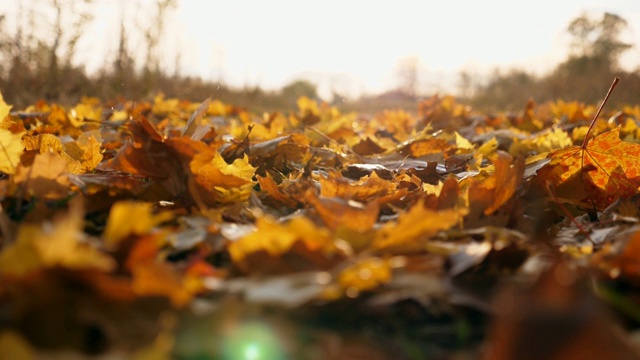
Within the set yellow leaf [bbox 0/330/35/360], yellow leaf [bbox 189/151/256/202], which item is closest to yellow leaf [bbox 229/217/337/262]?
yellow leaf [bbox 0/330/35/360]

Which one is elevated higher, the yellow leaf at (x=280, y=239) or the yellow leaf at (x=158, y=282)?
the yellow leaf at (x=280, y=239)

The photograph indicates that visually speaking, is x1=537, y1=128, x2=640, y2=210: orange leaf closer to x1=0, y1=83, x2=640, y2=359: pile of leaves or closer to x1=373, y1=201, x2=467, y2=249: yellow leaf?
x1=0, y1=83, x2=640, y2=359: pile of leaves

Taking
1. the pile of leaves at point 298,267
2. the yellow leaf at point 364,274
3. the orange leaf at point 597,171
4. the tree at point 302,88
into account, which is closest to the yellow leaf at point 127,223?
the pile of leaves at point 298,267

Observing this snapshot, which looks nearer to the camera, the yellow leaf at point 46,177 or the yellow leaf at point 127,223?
the yellow leaf at point 127,223

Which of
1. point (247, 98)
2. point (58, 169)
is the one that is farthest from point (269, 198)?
point (247, 98)

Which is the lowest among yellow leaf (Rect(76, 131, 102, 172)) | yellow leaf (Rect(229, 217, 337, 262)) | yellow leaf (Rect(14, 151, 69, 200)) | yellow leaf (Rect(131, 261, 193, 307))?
yellow leaf (Rect(76, 131, 102, 172))

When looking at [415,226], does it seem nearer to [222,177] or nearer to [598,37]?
[222,177]

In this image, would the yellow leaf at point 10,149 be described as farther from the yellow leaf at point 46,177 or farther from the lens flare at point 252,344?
the lens flare at point 252,344
